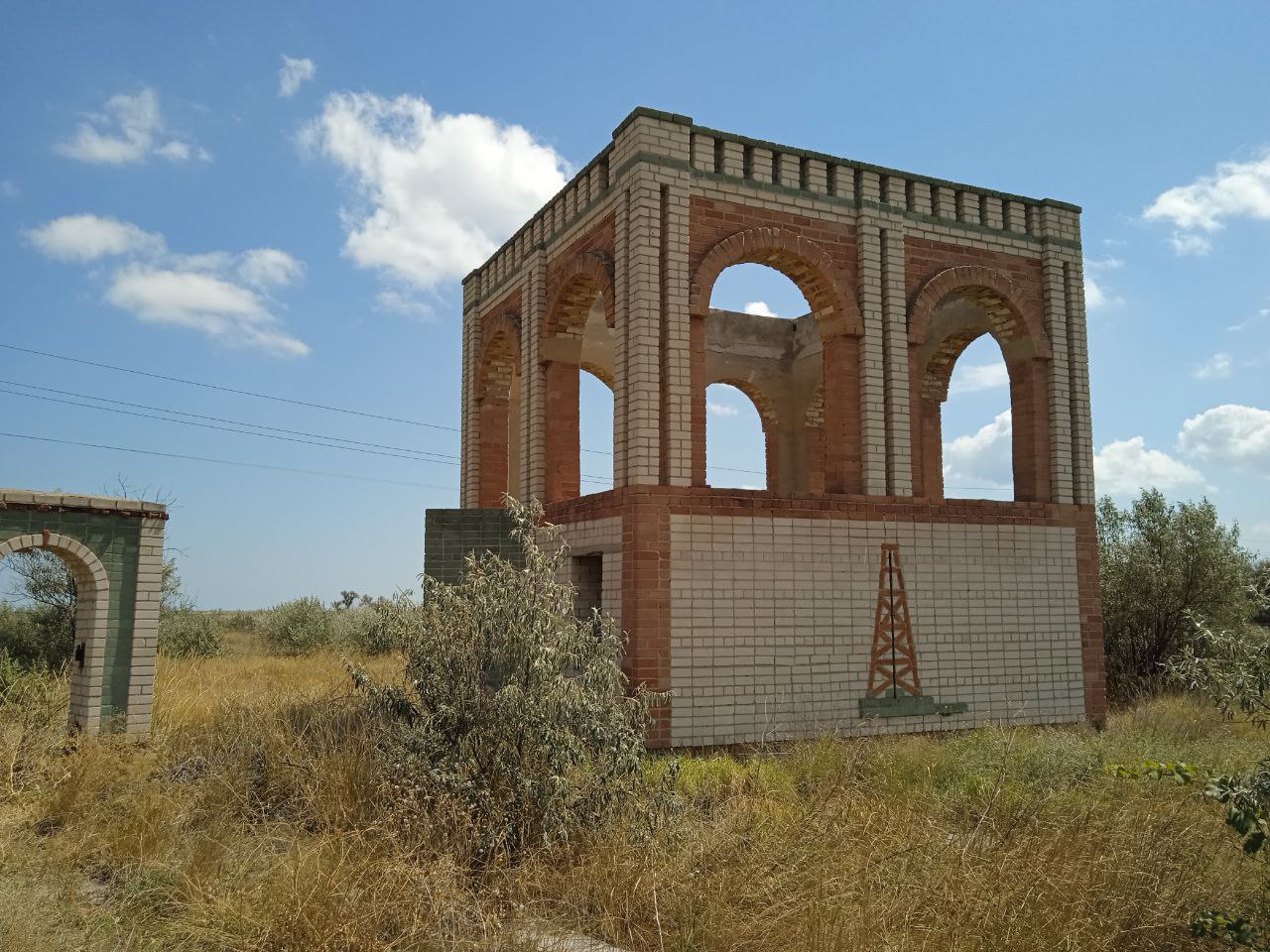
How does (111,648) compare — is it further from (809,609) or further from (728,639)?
(809,609)

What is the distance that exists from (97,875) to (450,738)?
96.2 inches

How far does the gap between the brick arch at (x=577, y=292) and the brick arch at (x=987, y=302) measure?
3.79m

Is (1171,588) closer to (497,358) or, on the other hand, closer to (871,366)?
(871,366)

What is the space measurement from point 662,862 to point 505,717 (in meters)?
1.48

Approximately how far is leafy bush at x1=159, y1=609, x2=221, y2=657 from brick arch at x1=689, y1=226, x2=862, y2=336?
38.8 feet

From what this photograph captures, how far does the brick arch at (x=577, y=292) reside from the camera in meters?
10.6

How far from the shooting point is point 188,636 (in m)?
17.4

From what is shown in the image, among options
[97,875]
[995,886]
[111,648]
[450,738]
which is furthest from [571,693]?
[111,648]

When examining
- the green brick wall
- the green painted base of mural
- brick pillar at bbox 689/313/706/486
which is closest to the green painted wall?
the green brick wall

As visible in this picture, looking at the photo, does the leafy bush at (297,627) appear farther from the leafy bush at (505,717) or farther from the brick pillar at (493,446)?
the leafy bush at (505,717)

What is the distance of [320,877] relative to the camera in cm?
481

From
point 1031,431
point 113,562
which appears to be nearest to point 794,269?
point 1031,431

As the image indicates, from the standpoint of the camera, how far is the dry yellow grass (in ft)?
15.2

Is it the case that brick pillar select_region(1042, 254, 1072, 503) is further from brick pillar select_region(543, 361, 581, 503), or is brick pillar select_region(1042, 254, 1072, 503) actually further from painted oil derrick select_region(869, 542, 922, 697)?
brick pillar select_region(543, 361, 581, 503)
